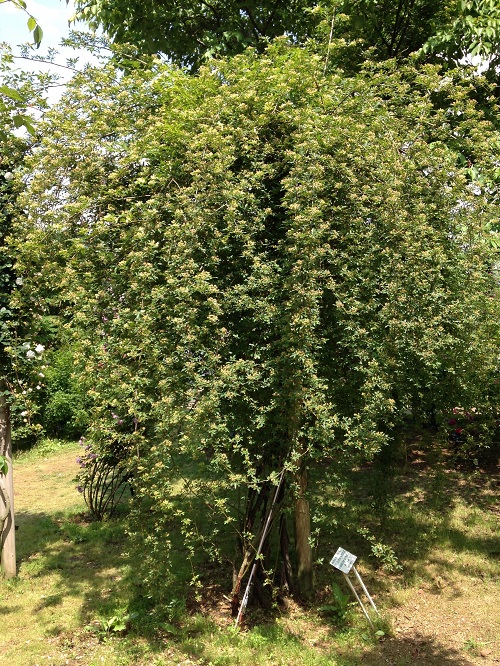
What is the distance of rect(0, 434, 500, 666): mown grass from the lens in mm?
4410

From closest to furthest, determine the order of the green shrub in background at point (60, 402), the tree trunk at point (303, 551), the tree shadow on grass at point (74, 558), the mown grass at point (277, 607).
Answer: the mown grass at point (277, 607) < the tree trunk at point (303, 551) < the tree shadow on grass at point (74, 558) < the green shrub in background at point (60, 402)

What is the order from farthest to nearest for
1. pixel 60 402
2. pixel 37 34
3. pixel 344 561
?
pixel 60 402 < pixel 344 561 < pixel 37 34

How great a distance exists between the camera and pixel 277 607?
4969 millimetres

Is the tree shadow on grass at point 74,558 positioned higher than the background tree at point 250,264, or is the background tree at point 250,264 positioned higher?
the background tree at point 250,264

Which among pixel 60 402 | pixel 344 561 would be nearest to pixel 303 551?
pixel 344 561

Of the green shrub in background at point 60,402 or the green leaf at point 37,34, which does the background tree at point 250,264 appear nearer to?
the green leaf at point 37,34

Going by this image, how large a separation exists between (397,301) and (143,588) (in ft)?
10.9

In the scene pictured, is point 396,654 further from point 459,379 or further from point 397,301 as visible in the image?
point 397,301

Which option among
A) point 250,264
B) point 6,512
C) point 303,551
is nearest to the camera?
point 250,264

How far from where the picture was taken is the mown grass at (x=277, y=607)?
14.5 feet

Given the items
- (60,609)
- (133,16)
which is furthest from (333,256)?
(133,16)

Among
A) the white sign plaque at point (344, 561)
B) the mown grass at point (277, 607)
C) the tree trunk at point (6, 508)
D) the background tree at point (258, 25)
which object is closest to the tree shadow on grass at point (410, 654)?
the mown grass at point (277, 607)

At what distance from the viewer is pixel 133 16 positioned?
25.6 feet

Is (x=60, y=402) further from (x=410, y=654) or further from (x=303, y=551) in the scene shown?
(x=410, y=654)
